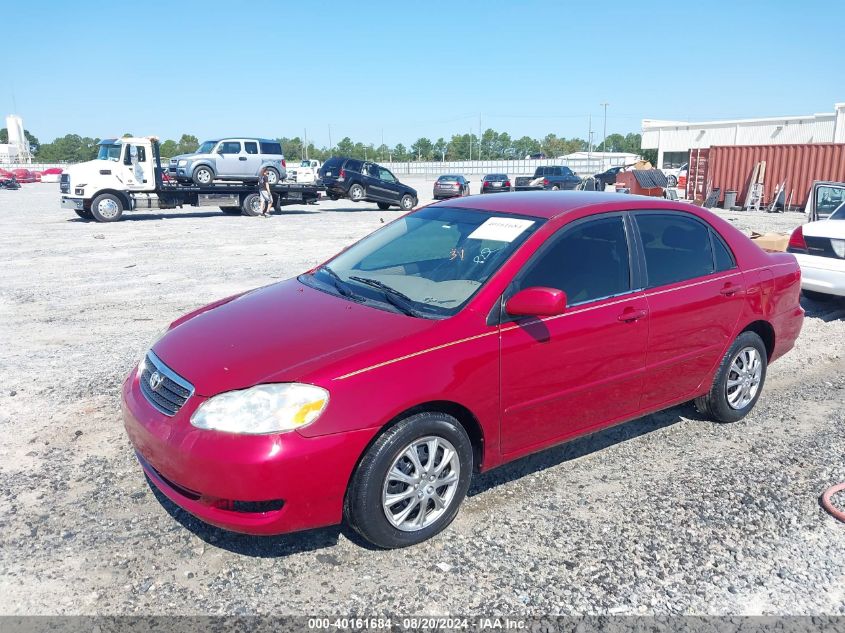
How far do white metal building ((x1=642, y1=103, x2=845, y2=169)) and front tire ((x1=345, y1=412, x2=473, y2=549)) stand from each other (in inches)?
1895

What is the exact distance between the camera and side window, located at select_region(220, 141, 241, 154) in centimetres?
2411

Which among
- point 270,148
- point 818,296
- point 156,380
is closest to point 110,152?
point 270,148

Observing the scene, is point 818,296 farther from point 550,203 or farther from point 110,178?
point 110,178

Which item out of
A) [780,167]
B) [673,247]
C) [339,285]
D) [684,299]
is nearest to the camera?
[339,285]

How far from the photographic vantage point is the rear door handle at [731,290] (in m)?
4.50

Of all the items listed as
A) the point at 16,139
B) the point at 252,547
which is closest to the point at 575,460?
the point at 252,547

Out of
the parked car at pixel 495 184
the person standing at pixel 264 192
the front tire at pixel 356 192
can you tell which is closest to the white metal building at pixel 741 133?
the parked car at pixel 495 184

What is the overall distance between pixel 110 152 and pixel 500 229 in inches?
796

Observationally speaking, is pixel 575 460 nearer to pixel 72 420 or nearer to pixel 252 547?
pixel 252 547

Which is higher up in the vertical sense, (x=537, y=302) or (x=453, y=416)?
(x=537, y=302)

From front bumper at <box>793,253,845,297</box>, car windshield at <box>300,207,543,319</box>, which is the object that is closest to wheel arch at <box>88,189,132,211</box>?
car windshield at <box>300,207,543,319</box>

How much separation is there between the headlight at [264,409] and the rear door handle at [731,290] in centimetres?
291

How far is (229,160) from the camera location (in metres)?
24.1

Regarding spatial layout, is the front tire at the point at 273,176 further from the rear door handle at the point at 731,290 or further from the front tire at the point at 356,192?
the rear door handle at the point at 731,290
